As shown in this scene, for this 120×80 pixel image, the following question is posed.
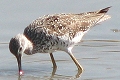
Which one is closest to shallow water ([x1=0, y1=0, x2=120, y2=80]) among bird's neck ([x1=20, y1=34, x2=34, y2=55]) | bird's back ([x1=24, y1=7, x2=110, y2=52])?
bird's neck ([x1=20, y1=34, x2=34, y2=55])

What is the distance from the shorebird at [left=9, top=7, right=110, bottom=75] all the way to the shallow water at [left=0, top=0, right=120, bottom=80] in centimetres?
42

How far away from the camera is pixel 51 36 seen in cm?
1414

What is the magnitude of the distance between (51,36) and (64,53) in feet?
6.20

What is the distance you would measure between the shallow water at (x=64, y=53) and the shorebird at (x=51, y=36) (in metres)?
0.42

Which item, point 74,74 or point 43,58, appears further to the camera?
point 43,58

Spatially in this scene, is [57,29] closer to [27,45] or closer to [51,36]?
[51,36]

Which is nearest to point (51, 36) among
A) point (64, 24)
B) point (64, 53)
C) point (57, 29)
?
point (57, 29)

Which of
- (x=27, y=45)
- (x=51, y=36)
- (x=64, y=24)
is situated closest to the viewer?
(x=51, y=36)

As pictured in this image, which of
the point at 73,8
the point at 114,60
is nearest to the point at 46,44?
the point at 114,60

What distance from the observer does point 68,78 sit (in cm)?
1396

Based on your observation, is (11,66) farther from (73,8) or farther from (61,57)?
(73,8)

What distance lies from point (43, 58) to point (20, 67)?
172 cm

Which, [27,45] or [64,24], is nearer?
[27,45]

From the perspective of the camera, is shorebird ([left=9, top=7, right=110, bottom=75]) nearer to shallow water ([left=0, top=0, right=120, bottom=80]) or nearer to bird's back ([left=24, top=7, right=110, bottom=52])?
bird's back ([left=24, top=7, right=110, bottom=52])
